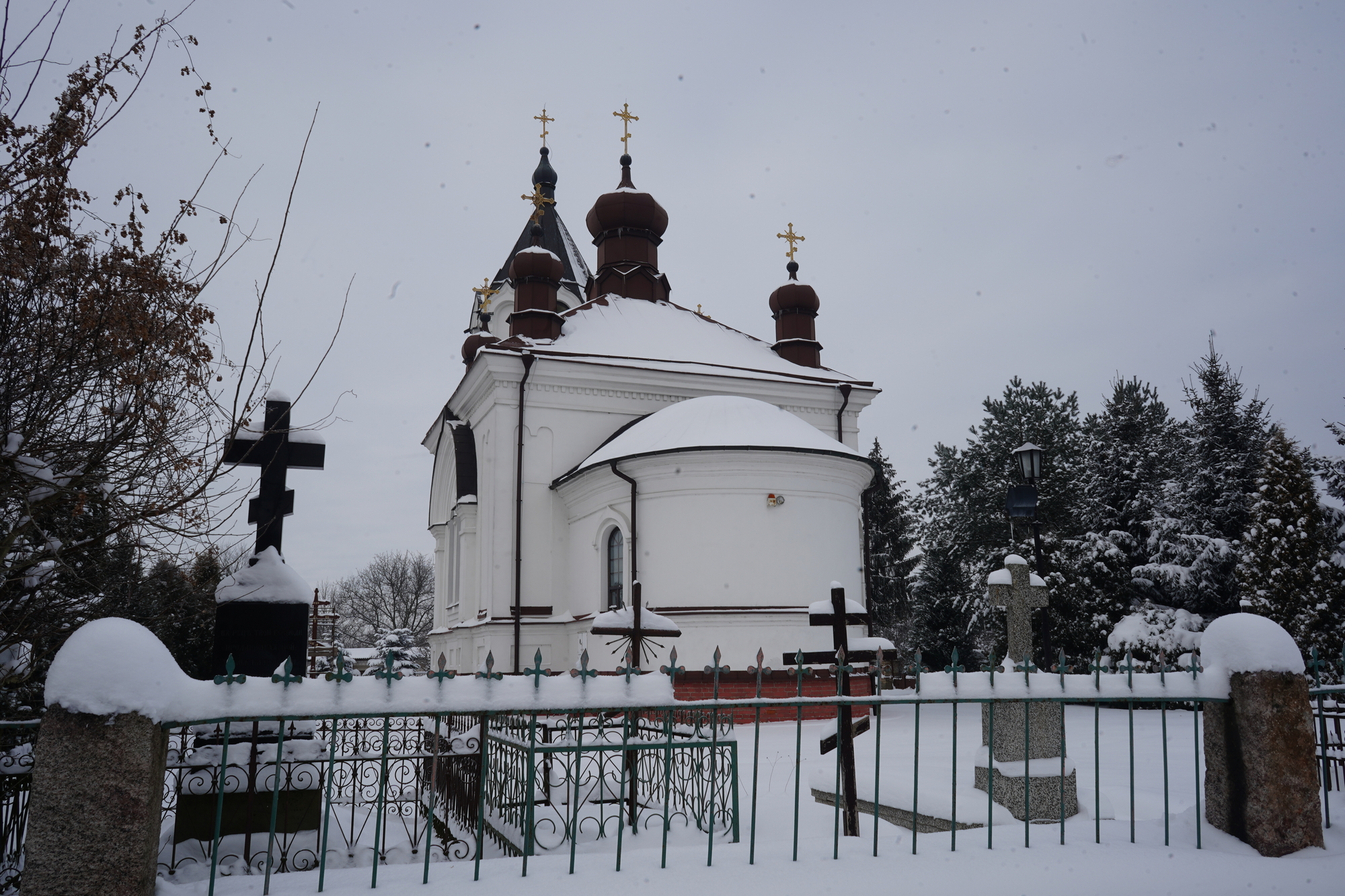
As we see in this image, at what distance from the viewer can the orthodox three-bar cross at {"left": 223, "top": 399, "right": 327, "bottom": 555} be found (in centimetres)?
697

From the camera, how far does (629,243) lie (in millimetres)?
24016

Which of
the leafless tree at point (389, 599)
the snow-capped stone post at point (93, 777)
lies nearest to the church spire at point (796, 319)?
the snow-capped stone post at point (93, 777)

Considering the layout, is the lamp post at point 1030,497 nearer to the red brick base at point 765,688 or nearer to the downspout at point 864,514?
the red brick base at point 765,688

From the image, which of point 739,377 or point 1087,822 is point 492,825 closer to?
point 1087,822

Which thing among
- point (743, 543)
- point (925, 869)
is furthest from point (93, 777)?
point (743, 543)

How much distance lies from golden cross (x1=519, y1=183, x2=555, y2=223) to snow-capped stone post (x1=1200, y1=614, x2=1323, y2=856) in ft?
67.7

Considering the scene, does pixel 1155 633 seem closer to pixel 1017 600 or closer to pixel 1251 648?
pixel 1017 600

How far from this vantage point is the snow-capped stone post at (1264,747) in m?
4.56

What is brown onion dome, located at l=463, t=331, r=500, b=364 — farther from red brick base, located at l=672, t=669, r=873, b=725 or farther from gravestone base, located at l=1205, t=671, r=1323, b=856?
gravestone base, located at l=1205, t=671, r=1323, b=856

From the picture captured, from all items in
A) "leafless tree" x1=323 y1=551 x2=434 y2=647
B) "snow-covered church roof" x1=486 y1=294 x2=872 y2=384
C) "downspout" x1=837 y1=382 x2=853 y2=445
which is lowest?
"leafless tree" x1=323 y1=551 x2=434 y2=647

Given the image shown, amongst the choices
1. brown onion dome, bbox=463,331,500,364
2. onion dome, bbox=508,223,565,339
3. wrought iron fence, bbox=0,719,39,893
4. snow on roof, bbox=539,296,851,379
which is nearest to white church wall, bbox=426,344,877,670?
snow on roof, bbox=539,296,851,379

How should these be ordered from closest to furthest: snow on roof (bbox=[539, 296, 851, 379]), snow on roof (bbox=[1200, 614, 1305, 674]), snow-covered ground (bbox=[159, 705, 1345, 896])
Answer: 1. snow-covered ground (bbox=[159, 705, 1345, 896])
2. snow on roof (bbox=[1200, 614, 1305, 674])
3. snow on roof (bbox=[539, 296, 851, 379])

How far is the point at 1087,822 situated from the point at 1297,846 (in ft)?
3.97

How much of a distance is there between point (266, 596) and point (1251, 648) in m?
6.08
